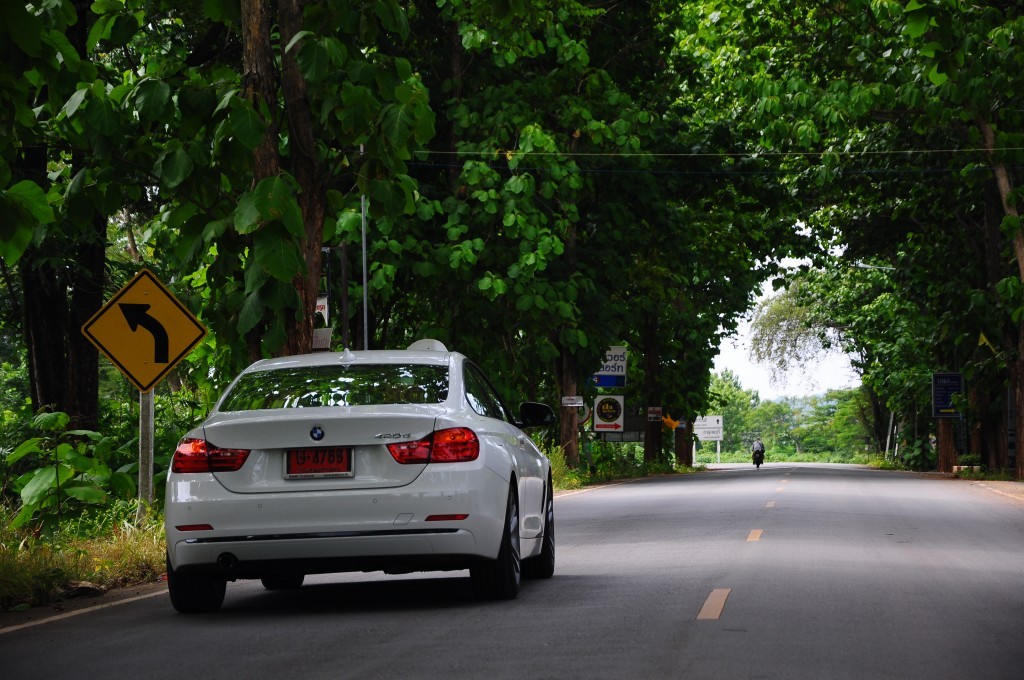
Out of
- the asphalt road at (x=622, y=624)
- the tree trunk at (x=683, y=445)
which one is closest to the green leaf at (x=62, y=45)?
the asphalt road at (x=622, y=624)

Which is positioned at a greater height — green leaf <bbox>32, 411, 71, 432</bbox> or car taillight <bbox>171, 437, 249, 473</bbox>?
green leaf <bbox>32, 411, 71, 432</bbox>

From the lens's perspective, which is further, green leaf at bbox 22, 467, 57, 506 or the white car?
green leaf at bbox 22, 467, 57, 506

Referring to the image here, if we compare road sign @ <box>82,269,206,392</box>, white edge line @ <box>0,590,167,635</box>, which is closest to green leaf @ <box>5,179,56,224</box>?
white edge line @ <box>0,590,167,635</box>

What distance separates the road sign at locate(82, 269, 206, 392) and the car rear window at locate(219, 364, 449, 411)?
383 cm

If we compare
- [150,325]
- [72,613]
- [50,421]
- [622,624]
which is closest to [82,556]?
[50,421]

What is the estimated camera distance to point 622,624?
8.83 metres

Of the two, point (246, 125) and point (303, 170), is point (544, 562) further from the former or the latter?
point (303, 170)

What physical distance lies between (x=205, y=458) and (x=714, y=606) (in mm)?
3182

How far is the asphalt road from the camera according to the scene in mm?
7508

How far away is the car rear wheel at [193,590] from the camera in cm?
988

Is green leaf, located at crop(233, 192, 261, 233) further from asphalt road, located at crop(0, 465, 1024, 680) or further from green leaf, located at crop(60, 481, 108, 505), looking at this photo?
green leaf, located at crop(60, 481, 108, 505)

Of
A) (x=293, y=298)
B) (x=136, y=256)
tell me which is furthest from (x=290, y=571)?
(x=136, y=256)

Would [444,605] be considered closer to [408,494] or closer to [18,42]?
[408,494]

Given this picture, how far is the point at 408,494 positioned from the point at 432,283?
1964 cm
